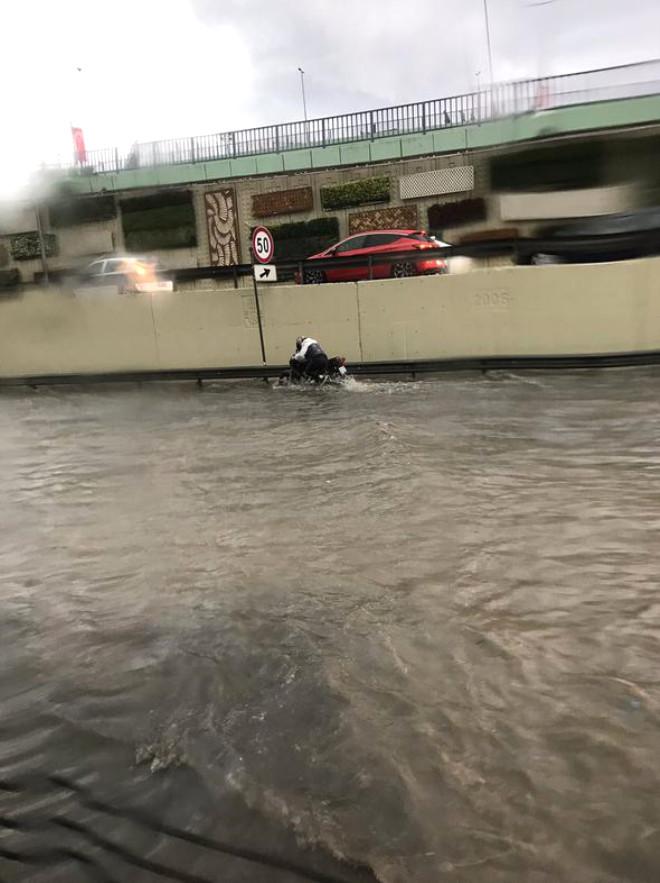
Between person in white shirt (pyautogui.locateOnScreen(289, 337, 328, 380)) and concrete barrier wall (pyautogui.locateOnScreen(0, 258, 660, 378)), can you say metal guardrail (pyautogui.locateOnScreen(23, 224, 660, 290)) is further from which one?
person in white shirt (pyautogui.locateOnScreen(289, 337, 328, 380))

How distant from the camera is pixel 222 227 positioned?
21859 millimetres

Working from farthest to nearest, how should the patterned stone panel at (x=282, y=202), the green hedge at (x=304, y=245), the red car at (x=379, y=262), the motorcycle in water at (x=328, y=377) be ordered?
the patterned stone panel at (x=282, y=202) → the green hedge at (x=304, y=245) → the red car at (x=379, y=262) → the motorcycle in water at (x=328, y=377)

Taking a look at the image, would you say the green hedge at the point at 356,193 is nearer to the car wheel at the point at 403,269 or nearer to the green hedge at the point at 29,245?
the car wheel at the point at 403,269

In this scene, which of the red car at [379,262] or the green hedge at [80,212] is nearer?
the green hedge at [80,212]

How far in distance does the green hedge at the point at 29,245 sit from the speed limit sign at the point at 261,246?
3340 millimetres

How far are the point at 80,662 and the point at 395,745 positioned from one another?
1.37 metres

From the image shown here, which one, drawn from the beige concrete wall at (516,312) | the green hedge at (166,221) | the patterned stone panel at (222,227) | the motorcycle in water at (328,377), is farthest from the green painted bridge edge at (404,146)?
the motorcycle in water at (328,377)

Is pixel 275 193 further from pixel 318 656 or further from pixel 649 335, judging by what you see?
pixel 318 656

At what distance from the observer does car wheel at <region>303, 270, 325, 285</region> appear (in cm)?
1259

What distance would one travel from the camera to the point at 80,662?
8.85ft

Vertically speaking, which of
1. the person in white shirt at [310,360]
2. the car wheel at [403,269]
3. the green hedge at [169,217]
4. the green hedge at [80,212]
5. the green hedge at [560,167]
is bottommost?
the person in white shirt at [310,360]

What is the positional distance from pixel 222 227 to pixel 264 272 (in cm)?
1190

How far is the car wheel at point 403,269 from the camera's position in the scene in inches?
461

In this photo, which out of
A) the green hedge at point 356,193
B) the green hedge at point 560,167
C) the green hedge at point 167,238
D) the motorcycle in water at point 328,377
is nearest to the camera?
the green hedge at point 560,167
